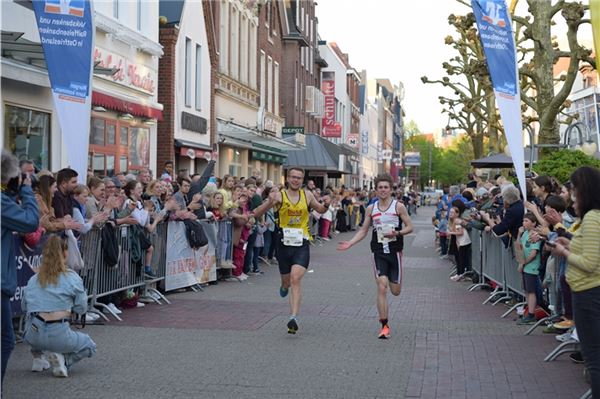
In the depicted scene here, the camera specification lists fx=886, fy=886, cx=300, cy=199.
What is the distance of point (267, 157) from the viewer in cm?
3812

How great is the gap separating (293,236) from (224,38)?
21943 mm

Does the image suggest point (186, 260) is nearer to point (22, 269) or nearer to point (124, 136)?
point (22, 269)

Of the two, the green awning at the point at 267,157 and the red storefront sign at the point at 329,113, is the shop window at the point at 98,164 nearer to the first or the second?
the green awning at the point at 267,157

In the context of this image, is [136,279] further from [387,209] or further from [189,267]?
[387,209]

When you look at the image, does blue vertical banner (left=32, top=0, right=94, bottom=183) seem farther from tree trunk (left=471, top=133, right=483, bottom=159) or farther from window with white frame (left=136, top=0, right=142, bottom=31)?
tree trunk (left=471, top=133, right=483, bottom=159)

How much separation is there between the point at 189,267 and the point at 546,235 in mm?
7683

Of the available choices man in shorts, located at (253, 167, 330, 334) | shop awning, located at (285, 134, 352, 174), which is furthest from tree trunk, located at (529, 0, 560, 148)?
shop awning, located at (285, 134, 352, 174)

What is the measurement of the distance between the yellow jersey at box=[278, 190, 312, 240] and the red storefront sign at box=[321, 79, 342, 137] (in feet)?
153

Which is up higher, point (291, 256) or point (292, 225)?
point (292, 225)

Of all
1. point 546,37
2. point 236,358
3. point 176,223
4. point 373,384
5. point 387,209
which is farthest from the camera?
point 546,37

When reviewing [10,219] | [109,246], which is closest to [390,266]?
[109,246]

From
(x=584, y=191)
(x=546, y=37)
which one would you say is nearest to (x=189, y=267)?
(x=584, y=191)

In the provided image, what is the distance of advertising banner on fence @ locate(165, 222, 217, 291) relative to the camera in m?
13.7

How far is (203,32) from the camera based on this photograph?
2805cm
